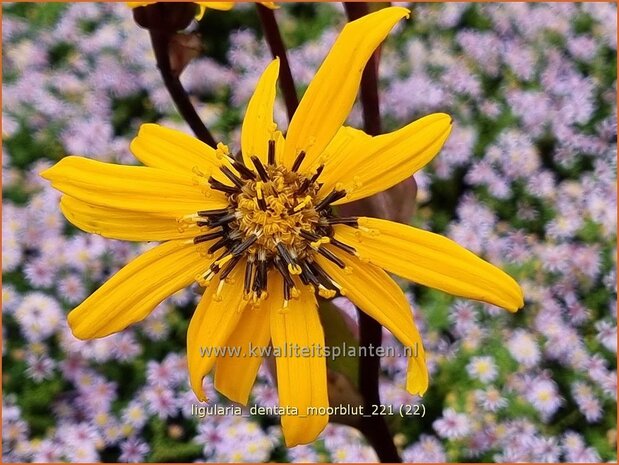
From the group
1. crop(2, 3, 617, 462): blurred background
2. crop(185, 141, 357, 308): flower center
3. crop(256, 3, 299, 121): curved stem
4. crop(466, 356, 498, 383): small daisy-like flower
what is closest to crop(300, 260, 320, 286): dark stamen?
crop(185, 141, 357, 308): flower center

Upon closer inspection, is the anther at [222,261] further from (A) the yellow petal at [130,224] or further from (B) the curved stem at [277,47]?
(B) the curved stem at [277,47]

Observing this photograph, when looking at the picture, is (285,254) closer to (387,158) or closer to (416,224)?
(387,158)

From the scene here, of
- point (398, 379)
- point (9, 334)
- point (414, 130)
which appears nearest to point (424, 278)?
point (414, 130)

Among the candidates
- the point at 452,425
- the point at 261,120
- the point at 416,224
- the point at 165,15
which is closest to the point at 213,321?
the point at 261,120

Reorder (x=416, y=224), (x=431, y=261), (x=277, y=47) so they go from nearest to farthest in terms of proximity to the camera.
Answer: (x=431, y=261)
(x=277, y=47)
(x=416, y=224)

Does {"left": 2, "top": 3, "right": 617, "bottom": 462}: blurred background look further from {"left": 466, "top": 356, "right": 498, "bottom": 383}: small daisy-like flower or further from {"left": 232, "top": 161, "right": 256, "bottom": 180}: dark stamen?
{"left": 232, "top": 161, "right": 256, "bottom": 180}: dark stamen

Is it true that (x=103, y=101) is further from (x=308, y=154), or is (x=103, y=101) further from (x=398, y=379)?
(x=308, y=154)

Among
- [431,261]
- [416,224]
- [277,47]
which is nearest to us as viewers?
[431,261]
